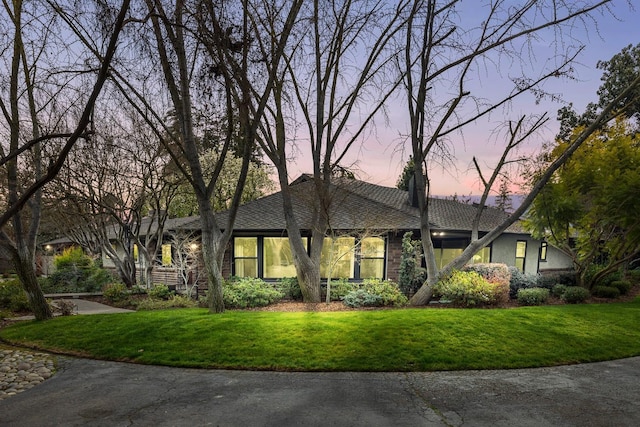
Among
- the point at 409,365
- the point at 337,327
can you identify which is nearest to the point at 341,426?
the point at 409,365

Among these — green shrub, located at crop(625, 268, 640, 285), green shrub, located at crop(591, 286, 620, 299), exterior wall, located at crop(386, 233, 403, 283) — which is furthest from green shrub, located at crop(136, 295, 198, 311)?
green shrub, located at crop(625, 268, 640, 285)

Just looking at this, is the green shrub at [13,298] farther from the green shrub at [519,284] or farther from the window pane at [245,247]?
the green shrub at [519,284]

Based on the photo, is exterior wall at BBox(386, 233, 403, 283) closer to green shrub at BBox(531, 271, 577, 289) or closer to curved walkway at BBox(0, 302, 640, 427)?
green shrub at BBox(531, 271, 577, 289)

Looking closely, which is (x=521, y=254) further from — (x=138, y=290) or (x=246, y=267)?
(x=138, y=290)

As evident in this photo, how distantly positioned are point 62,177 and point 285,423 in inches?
537

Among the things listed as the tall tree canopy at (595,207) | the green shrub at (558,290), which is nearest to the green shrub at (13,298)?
the green shrub at (558,290)

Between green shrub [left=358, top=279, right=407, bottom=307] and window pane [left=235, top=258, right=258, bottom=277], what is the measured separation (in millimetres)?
5577

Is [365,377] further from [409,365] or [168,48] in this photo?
[168,48]

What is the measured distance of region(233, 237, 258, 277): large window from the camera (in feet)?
48.9

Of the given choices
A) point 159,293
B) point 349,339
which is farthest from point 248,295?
point 349,339

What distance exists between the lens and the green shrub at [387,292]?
11.1 metres

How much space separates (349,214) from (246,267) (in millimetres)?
5249

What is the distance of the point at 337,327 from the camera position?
739cm

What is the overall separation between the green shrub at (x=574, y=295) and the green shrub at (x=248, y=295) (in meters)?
9.73
